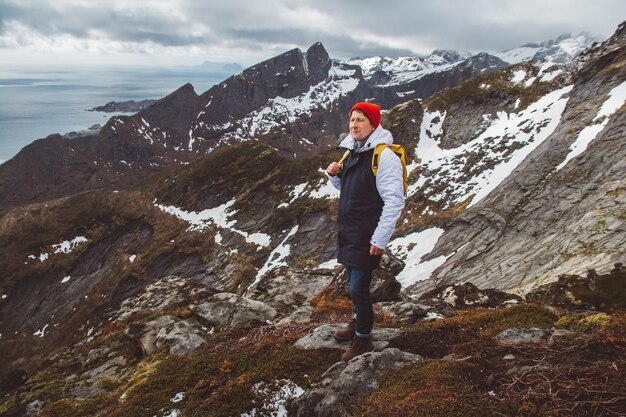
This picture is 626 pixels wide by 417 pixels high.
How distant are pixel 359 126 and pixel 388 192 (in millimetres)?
1380

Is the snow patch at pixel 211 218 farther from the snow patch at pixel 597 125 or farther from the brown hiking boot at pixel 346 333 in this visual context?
the brown hiking boot at pixel 346 333

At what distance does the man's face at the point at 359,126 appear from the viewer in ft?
23.3

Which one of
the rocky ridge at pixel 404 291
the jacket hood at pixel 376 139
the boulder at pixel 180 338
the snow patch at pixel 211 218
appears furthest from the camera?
the snow patch at pixel 211 218

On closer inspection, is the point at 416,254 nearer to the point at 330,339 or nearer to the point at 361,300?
the point at 330,339

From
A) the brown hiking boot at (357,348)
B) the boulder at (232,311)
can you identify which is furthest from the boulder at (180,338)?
the brown hiking boot at (357,348)

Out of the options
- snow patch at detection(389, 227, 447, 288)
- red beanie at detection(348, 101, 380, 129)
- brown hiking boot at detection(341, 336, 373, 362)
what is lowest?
snow patch at detection(389, 227, 447, 288)

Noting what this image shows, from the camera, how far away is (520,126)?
181ft

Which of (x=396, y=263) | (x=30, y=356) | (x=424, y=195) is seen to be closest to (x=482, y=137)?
(x=424, y=195)

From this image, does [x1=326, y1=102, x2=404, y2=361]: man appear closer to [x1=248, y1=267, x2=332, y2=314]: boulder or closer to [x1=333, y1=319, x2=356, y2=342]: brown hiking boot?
[x1=333, y1=319, x2=356, y2=342]: brown hiking boot

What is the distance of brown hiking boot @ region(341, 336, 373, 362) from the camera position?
23.8 ft

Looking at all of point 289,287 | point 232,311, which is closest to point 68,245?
point 289,287

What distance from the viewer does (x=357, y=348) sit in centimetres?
731

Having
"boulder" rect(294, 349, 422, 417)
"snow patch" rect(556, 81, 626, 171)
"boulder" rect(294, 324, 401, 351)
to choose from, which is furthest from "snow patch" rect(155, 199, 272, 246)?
"boulder" rect(294, 349, 422, 417)

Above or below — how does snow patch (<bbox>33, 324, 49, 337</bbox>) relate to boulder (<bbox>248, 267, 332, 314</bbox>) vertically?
below
